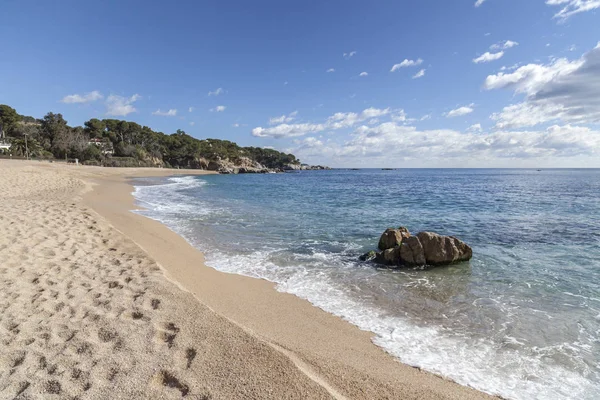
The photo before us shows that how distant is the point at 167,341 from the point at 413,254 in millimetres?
6850

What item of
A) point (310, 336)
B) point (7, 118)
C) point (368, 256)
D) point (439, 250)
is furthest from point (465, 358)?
point (7, 118)

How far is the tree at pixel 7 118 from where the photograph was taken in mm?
72875

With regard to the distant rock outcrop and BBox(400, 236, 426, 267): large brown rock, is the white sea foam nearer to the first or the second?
the distant rock outcrop

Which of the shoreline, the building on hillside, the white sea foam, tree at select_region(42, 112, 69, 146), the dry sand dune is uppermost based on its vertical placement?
tree at select_region(42, 112, 69, 146)

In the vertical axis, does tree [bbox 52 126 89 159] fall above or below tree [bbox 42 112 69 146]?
below

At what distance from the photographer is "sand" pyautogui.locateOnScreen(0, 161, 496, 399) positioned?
3244 mm

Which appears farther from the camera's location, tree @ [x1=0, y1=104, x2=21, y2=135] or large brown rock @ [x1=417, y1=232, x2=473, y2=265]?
tree @ [x1=0, y1=104, x2=21, y2=135]

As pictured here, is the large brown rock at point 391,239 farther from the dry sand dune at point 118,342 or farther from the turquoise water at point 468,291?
the dry sand dune at point 118,342

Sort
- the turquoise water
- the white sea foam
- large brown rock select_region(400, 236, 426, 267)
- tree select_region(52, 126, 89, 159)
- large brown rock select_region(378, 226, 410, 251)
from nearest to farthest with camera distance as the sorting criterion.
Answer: the white sea foam
the turquoise water
large brown rock select_region(400, 236, 426, 267)
large brown rock select_region(378, 226, 410, 251)
tree select_region(52, 126, 89, 159)

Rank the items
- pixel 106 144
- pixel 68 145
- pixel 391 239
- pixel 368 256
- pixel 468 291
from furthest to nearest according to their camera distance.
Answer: pixel 106 144, pixel 68 145, pixel 391 239, pixel 368 256, pixel 468 291

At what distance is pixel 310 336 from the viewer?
15.9 feet

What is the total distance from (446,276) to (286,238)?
5821 mm

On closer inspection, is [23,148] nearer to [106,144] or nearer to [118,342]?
[106,144]

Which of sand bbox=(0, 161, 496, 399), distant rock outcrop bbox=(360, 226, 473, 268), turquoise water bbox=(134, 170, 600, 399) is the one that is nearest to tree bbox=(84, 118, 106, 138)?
turquoise water bbox=(134, 170, 600, 399)
